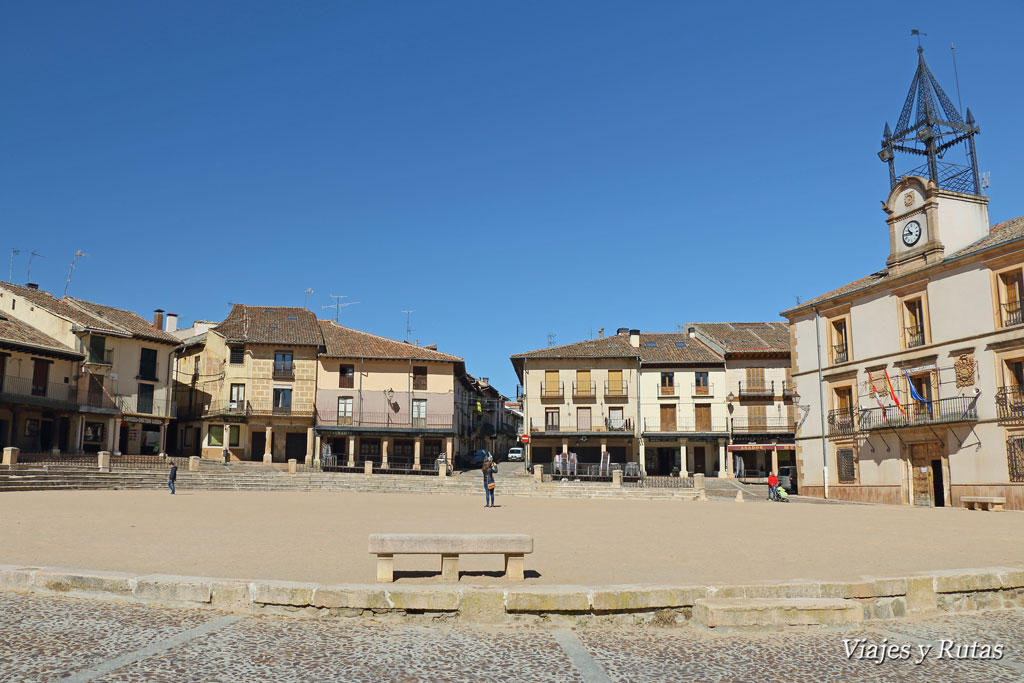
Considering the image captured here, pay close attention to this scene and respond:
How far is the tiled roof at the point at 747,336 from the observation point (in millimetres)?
50156

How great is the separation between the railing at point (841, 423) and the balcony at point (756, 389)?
1541cm

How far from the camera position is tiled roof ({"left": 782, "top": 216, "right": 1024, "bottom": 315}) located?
91.4 feet

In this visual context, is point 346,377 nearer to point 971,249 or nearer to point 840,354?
point 840,354

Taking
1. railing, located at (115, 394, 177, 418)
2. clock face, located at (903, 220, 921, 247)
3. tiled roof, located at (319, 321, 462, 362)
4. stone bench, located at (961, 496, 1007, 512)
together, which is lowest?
stone bench, located at (961, 496, 1007, 512)

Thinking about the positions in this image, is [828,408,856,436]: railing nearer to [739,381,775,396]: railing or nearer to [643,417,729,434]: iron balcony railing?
[739,381,775,396]: railing

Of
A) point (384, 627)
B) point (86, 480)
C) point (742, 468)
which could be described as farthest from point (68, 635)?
point (742, 468)

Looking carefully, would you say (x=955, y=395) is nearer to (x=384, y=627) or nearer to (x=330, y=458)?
(x=384, y=627)

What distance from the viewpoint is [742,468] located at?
47.3m

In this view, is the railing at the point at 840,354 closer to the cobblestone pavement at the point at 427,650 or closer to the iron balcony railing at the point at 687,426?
the iron balcony railing at the point at 687,426

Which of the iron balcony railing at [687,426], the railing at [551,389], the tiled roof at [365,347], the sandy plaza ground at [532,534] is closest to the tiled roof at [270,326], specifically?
the tiled roof at [365,347]

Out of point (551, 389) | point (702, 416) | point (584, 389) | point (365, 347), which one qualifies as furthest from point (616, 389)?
point (365, 347)

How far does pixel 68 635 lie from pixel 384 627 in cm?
253

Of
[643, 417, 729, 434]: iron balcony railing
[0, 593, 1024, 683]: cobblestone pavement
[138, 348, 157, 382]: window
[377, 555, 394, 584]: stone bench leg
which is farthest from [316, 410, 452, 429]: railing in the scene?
[0, 593, 1024, 683]: cobblestone pavement

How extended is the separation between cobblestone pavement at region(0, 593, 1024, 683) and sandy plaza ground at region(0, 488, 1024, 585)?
1.49 metres
